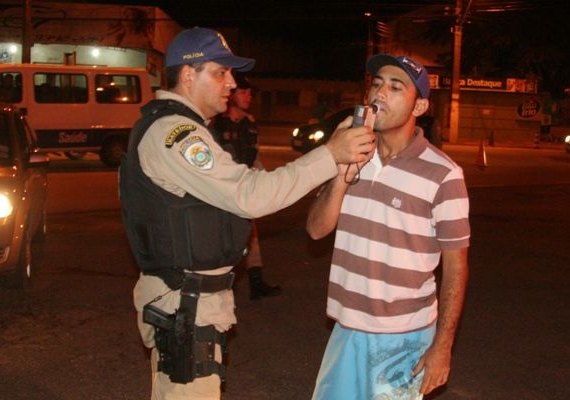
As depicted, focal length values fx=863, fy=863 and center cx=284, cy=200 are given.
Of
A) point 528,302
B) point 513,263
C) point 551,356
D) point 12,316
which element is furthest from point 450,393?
point 513,263

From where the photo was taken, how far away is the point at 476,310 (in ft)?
25.1

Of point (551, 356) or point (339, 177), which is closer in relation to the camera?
point (339, 177)

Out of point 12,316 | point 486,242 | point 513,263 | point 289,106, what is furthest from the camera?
point 289,106

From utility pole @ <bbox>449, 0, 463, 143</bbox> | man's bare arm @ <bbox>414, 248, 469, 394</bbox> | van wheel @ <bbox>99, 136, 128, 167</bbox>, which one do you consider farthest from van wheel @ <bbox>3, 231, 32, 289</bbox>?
utility pole @ <bbox>449, 0, 463, 143</bbox>

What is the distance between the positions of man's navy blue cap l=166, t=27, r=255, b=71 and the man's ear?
73 centimetres

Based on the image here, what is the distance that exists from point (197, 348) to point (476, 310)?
15.8ft

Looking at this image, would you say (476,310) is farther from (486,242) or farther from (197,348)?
(197,348)

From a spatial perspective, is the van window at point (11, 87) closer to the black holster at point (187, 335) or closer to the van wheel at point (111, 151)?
the van wheel at point (111, 151)

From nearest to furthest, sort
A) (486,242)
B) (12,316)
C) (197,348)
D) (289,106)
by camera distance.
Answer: (197,348)
(12,316)
(486,242)
(289,106)

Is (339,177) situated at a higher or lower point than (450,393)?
higher

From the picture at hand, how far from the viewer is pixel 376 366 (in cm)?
334

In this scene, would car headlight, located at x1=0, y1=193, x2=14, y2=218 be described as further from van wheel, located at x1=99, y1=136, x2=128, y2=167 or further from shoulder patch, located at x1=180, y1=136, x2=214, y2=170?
van wheel, located at x1=99, y1=136, x2=128, y2=167

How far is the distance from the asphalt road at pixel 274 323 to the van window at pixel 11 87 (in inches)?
292

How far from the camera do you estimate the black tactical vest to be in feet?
10.3
